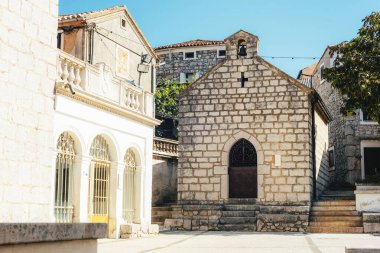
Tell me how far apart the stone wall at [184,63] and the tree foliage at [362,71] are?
21.0 m

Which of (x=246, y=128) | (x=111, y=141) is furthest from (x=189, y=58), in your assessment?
(x=111, y=141)

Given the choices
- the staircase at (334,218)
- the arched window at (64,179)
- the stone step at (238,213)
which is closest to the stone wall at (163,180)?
the stone step at (238,213)

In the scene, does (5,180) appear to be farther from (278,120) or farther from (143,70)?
(143,70)

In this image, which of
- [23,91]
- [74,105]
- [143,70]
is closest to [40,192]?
[23,91]

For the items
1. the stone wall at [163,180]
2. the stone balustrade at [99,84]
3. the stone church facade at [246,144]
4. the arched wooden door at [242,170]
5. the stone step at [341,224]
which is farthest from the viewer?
the stone wall at [163,180]

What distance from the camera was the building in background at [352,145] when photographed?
32.5 meters

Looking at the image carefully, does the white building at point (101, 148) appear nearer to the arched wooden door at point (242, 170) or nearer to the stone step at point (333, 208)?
the arched wooden door at point (242, 170)

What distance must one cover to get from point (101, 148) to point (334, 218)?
941cm

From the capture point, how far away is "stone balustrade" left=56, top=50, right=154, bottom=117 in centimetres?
1366

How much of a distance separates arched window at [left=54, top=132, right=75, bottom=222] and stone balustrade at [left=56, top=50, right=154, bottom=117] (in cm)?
132

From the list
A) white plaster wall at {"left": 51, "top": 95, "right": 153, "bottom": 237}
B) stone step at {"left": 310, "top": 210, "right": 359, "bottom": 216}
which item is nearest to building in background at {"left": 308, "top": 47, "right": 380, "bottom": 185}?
stone step at {"left": 310, "top": 210, "right": 359, "bottom": 216}

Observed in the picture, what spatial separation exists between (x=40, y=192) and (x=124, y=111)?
11380mm

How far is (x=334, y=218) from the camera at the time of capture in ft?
68.5

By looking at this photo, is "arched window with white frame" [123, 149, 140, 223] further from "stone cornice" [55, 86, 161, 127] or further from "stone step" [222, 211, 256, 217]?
"stone step" [222, 211, 256, 217]
